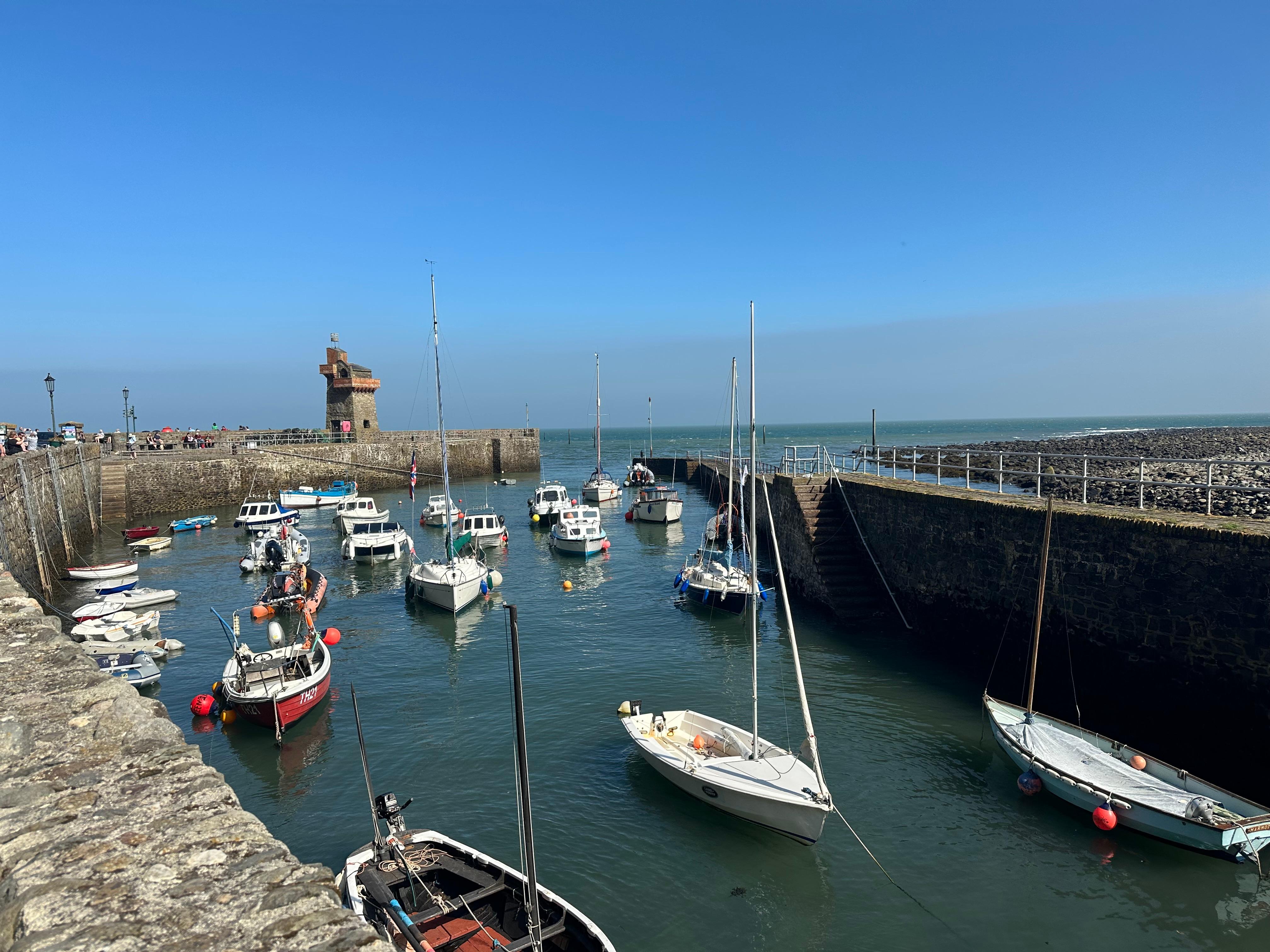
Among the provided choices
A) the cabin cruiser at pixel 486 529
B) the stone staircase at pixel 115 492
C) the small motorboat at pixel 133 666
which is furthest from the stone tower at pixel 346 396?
the small motorboat at pixel 133 666

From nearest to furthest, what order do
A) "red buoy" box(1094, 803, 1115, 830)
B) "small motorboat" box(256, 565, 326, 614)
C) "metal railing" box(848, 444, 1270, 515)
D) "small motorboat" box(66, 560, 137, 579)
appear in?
"red buoy" box(1094, 803, 1115, 830), "metal railing" box(848, 444, 1270, 515), "small motorboat" box(256, 565, 326, 614), "small motorboat" box(66, 560, 137, 579)

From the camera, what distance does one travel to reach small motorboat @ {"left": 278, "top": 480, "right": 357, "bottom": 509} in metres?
52.1

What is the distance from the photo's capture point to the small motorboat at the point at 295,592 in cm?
2568

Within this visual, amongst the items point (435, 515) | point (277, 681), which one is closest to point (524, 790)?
point (277, 681)

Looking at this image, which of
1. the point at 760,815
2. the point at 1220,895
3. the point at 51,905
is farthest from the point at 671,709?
the point at 51,905

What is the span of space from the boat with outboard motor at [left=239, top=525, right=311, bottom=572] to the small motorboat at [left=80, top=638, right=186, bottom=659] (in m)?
9.14

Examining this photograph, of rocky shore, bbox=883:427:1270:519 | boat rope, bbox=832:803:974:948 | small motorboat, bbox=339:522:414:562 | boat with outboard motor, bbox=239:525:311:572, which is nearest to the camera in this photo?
boat rope, bbox=832:803:974:948

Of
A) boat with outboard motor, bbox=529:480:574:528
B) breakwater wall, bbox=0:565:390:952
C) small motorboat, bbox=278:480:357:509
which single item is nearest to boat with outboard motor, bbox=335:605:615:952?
breakwater wall, bbox=0:565:390:952

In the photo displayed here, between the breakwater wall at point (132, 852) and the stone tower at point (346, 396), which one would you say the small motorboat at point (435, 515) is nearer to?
the stone tower at point (346, 396)

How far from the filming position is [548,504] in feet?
150

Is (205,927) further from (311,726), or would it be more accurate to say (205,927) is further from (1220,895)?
(311,726)

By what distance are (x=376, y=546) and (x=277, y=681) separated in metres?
19.0

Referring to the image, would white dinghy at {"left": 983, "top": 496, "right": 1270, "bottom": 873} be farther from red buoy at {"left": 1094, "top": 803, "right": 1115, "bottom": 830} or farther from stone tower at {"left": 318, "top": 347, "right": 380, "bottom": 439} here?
stone tower at {"left": 318, "top": 347, "right": 380, "bottom": 439}

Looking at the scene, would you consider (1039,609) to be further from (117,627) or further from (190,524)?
(190,524)
